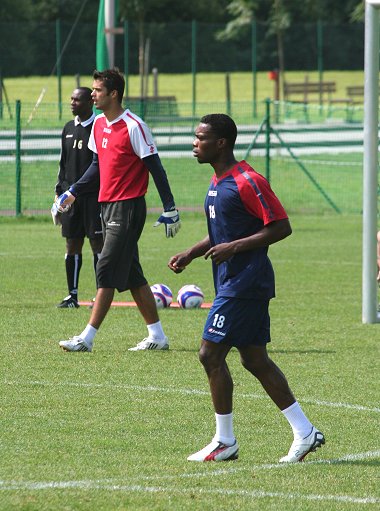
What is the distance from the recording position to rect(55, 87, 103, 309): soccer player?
1278cm

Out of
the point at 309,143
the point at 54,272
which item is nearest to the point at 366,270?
the point at 54,272

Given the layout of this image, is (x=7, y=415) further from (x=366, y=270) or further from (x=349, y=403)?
(x=366, y=270)

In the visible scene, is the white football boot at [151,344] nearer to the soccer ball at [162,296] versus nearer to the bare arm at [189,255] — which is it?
the soccer ball at [162,296]

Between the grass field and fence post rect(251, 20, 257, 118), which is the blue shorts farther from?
fence post rect(251, 20, 257, 118)

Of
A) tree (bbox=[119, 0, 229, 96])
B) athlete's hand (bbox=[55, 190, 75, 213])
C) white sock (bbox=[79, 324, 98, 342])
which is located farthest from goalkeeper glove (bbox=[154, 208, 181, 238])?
tree (bbox=[119, 0, 229, 96])

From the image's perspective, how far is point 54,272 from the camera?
16.6 metres

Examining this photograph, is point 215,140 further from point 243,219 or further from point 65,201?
point 65,201

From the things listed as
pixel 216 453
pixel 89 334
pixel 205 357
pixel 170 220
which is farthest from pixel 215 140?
pixel 89 334

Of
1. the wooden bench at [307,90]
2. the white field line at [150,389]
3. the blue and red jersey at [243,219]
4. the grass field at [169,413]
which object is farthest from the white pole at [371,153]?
the wooden bench at [307,90]

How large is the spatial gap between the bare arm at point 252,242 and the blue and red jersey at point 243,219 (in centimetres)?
5

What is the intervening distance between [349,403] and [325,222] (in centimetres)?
1566

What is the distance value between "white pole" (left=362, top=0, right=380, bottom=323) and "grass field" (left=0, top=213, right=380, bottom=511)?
0.48m

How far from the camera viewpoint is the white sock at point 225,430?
276 inches

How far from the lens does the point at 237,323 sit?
700 centimetres
